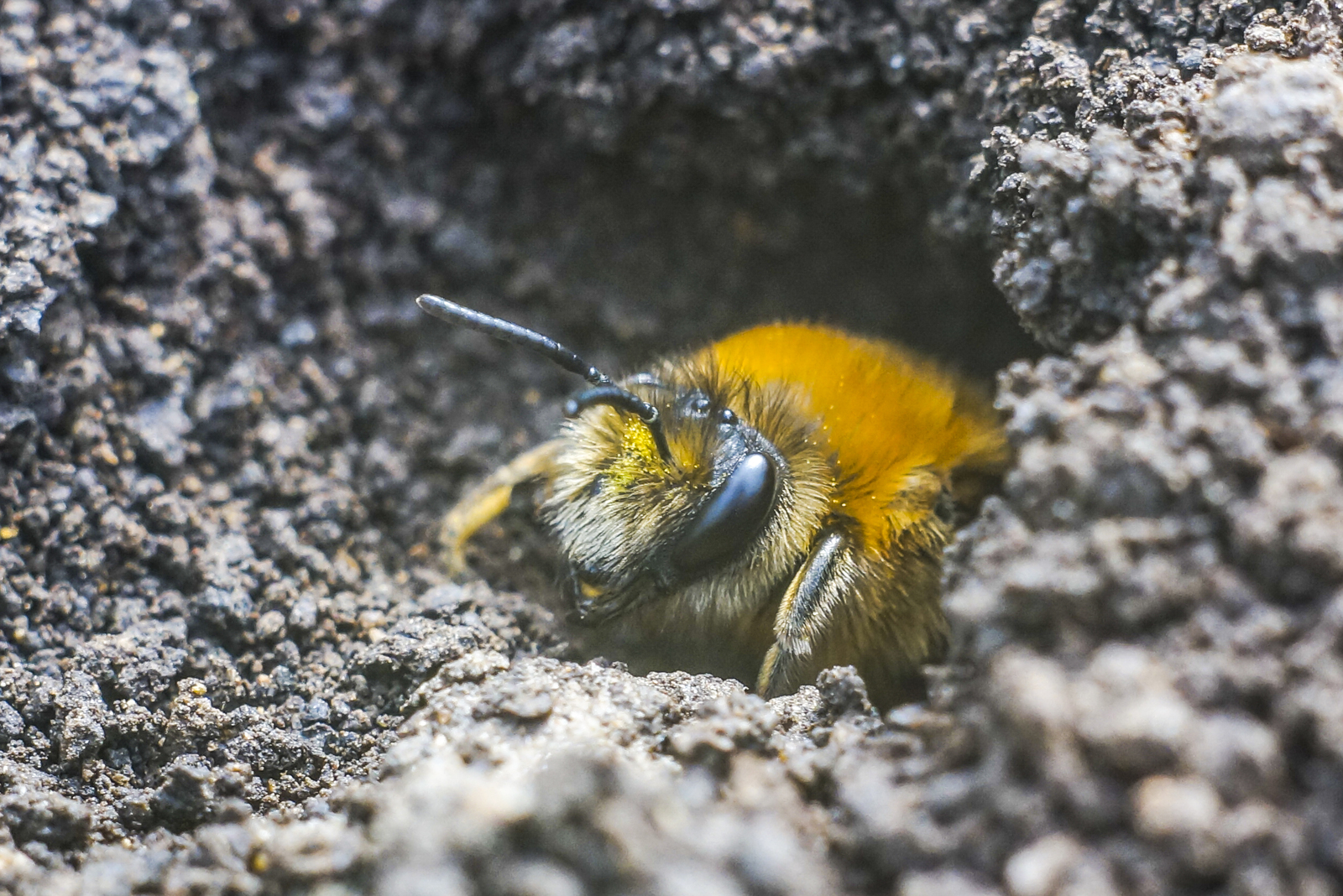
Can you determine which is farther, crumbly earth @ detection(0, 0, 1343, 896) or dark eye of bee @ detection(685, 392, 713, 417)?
dark eye of bee @ detection(685, 392, 713, 417)

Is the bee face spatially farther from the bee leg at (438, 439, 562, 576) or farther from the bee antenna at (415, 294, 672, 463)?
the bee leg at (438, 439, 562, 576)

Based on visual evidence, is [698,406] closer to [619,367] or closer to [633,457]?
[633,457]

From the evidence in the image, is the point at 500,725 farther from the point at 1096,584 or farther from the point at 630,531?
the point at 1096,584

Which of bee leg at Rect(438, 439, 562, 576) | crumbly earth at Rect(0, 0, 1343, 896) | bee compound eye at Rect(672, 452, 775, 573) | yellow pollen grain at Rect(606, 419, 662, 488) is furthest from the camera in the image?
bee leg at Rect(438, 439, 562, 576)

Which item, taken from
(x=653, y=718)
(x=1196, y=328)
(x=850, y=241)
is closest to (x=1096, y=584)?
(x=1196, y=328)

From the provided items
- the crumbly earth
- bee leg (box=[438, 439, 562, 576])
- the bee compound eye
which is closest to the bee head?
the bee compound eye

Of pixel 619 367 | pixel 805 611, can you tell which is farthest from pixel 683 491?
pixel 619 367

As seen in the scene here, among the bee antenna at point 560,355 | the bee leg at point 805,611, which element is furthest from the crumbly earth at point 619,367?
the bee antenna at point 560,355

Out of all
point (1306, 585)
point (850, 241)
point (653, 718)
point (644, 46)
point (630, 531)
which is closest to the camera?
point (1306, 585)

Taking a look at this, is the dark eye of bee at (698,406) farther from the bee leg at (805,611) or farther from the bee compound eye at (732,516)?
the bee leg at (805,611)
